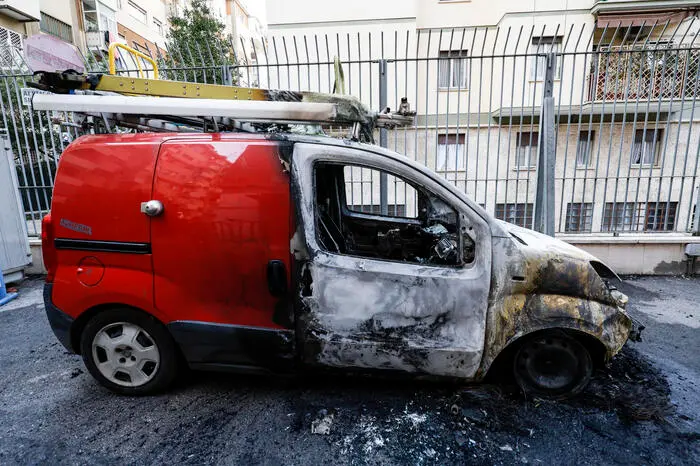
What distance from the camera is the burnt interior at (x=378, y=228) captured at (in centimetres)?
298

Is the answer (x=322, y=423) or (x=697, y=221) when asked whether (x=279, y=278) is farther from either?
(x=697, y=221)

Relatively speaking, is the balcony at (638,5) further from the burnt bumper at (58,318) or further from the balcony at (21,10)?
the balcony at (21,10)

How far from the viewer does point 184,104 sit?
95.2 inches

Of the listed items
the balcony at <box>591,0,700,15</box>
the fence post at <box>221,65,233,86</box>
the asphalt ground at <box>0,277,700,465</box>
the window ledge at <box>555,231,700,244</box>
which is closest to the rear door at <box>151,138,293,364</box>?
the asphalt ground at <box>0,277,700,465</box>

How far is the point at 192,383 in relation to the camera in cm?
296

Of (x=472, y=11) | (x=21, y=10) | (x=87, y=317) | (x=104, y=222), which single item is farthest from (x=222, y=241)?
(x=21, y=10)

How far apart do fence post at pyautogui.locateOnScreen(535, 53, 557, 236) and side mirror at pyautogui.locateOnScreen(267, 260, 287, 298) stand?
4032 millimetres

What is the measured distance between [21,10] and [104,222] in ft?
63.6

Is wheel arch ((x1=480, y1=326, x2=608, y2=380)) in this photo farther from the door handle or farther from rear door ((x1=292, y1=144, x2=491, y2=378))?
the door handle

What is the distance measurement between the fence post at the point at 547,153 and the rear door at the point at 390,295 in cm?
322

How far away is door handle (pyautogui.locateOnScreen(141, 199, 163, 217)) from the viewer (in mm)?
2451

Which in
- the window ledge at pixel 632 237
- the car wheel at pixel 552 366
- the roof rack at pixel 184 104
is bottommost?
the car wheel at pixel 552 366

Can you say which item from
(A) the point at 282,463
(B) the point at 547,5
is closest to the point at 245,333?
(A) the point at 282,463

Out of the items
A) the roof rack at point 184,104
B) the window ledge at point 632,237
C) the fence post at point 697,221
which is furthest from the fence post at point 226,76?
the fence post at point 697,221
